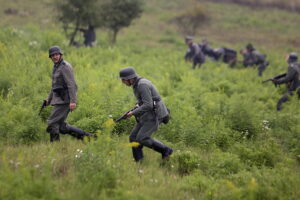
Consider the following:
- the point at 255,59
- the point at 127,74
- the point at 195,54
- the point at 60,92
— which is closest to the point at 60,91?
the point at 60,92

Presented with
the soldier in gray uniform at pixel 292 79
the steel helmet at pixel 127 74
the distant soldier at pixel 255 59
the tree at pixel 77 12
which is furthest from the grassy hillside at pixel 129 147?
the tree at pixel 77 12

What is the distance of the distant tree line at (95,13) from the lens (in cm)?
1731

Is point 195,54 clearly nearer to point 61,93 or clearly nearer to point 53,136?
point 61,93

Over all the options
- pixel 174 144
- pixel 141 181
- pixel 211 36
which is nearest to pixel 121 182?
pixel 141 181

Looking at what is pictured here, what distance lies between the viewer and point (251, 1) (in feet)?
140

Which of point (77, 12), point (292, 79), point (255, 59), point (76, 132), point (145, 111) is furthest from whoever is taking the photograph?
point (77, 12)

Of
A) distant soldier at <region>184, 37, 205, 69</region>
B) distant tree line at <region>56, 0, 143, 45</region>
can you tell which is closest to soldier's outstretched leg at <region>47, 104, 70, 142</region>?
distant soldier at <region>184, 37, 205, 69</region>

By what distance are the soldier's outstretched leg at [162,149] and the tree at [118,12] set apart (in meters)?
15.2

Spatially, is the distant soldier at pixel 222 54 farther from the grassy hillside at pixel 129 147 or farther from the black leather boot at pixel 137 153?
the black leather boot at pixel 137 153

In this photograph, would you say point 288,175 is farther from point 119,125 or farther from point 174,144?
point 119,125

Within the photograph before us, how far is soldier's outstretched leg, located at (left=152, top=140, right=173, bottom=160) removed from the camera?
19.3ft

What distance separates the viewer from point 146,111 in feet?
19.0

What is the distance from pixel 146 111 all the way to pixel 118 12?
16025mm

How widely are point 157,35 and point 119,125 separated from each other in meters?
22.0
